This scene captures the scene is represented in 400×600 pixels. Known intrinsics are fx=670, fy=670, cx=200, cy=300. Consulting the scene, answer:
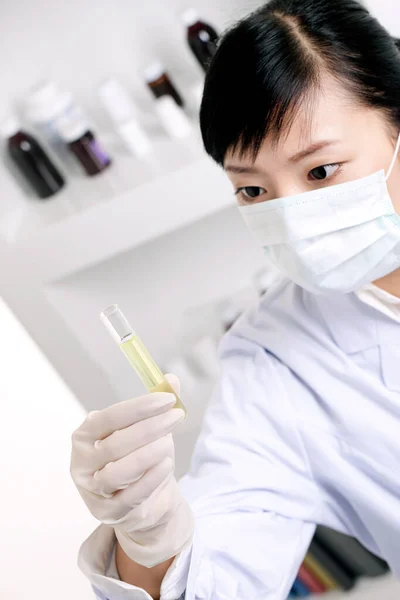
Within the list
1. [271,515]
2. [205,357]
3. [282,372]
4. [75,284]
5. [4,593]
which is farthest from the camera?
[205,357]

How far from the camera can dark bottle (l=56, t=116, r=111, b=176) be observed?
1588 millimetres

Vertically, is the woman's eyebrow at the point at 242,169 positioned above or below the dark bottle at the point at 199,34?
below

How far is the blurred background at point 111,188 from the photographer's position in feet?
4.90

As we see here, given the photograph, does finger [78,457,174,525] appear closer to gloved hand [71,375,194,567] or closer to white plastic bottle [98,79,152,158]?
gloved hand [71,375,194,567]

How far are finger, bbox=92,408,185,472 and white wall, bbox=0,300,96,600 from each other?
0.13 metres

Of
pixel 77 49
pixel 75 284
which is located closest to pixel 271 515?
pixel 75 284

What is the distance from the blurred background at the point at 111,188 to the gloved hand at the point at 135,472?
0.82 meters

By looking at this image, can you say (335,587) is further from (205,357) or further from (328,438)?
(328,438)

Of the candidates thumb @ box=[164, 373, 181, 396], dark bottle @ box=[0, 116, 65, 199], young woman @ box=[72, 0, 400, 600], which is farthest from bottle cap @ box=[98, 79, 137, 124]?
thumb @ box=[164, 373, 181, 396]

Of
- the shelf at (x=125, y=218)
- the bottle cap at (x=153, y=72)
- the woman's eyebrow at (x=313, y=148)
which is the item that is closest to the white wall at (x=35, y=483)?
the woman's eyebrow at (x=313, y=148)

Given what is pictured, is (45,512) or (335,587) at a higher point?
(45,512)

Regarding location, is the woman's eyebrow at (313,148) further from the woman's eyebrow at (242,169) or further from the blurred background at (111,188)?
the blurred background at (111,188)

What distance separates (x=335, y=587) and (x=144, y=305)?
2.91ft

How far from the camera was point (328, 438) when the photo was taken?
1.00 meters
